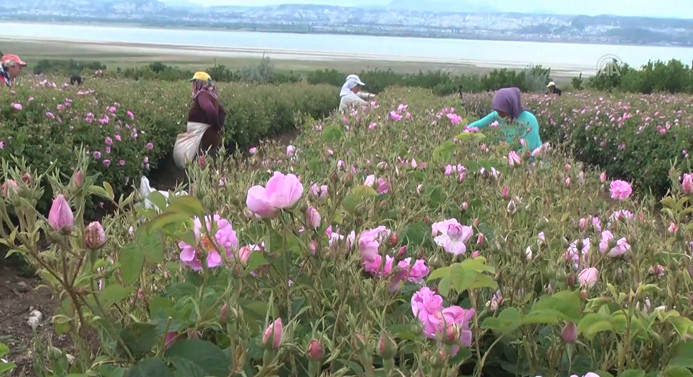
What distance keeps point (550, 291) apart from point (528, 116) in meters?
4.00

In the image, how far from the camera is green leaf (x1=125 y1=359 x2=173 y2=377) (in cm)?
90

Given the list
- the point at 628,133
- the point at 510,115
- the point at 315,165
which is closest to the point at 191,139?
the point at 510,115

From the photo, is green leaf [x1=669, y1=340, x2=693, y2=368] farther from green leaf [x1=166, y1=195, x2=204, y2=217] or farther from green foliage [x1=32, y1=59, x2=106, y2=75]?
green foliage [x1=32, y1=59, x2=106, y2=75]

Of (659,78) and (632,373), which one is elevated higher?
(632,373)

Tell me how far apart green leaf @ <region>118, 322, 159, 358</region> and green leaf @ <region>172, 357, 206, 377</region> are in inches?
2.0

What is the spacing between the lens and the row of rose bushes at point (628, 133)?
7.71 metres

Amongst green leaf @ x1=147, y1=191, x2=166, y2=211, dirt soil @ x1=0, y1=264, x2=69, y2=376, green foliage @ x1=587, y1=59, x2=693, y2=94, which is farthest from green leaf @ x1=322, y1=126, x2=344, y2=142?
green foliage @ x1=587, y1=59, x2=693, y2=94

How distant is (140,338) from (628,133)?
8512mm

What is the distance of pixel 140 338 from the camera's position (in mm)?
969

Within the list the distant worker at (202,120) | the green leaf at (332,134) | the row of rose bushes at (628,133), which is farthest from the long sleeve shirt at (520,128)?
the distant worker at (202,120)

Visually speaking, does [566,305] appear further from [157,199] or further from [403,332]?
[157,199]

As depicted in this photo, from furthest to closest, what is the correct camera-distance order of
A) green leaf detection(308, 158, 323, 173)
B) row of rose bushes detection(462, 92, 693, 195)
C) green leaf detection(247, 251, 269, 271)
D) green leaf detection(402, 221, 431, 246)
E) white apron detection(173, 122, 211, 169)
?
1. row of rose bushes detection(462, 92, 693, 195)
2. white apron detection(173, 122, 211, 169)
3. green leaf detection(308, 158, 323, 173)
4. green leaf detection(402, 221, 431, 246)
5. green leaf detection(247, 251, 269, 271)

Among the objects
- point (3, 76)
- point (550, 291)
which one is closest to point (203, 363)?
point (550, 291)

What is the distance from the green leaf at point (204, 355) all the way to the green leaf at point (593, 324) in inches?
19.6
